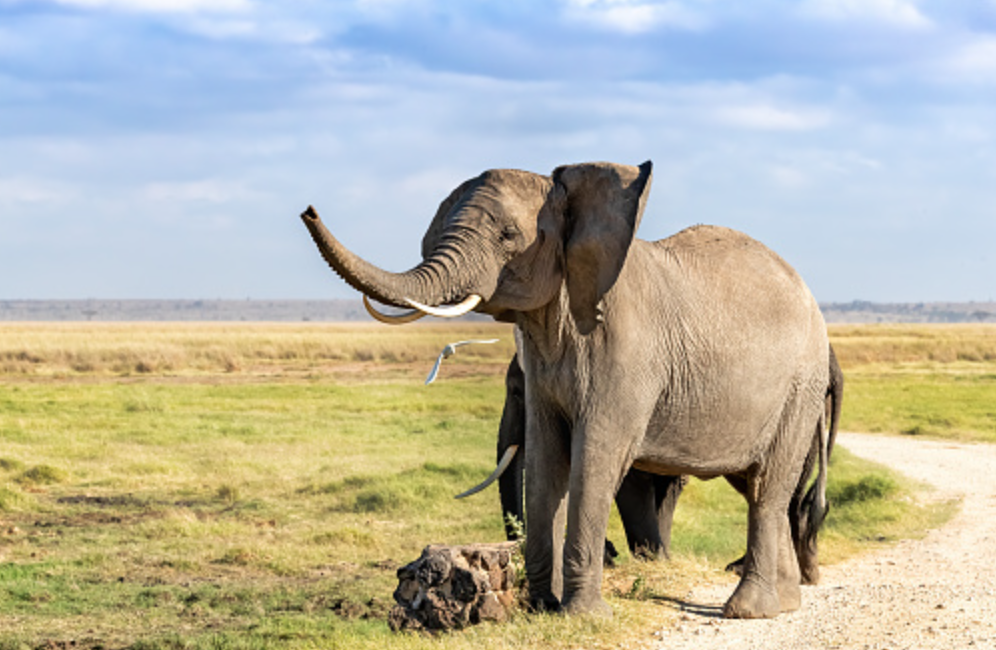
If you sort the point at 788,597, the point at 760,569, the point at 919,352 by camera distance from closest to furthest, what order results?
the point at 760,569
the point at 788,597
the point at 919,352

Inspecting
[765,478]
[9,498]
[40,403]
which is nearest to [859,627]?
[765,478]

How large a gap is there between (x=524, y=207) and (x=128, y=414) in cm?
2168

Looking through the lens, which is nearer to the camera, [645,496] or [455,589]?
[455,589]

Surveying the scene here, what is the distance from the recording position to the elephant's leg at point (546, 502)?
7984mm

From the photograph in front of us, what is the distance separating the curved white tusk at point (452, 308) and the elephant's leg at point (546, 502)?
1.25 meters

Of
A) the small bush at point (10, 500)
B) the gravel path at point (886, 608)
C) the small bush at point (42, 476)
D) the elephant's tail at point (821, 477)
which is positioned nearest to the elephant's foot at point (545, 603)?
the gravel path at point (886, 608)

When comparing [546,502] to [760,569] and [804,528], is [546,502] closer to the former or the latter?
[760,569]

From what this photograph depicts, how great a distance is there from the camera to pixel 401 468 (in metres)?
20.1

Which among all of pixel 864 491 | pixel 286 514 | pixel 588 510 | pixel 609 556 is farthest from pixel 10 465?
pixel 588 510

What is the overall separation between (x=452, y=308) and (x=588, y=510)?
164 cm

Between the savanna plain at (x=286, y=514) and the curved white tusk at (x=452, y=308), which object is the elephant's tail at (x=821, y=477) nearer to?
the savanna plain at (x=286, y=514)

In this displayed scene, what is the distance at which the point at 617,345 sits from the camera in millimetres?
7738

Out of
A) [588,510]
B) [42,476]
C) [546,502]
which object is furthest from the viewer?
[42,476]

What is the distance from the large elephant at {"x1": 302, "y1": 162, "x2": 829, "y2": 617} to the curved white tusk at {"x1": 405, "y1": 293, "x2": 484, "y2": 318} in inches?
0.5
